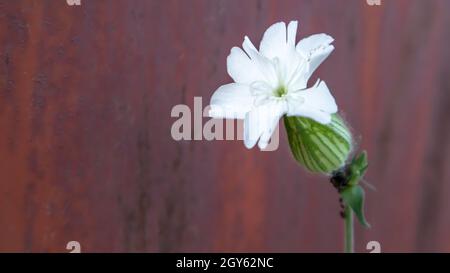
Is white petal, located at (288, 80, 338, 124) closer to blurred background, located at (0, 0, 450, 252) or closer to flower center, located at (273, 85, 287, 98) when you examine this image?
flower center, located at (273, 85, 287, 98)

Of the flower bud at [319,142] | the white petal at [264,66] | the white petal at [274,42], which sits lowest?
the flower bud at [319,142]

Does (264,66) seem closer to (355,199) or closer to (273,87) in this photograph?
(273,87)

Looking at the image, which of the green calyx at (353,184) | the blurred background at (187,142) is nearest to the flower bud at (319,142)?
the green calyx at (353,184)

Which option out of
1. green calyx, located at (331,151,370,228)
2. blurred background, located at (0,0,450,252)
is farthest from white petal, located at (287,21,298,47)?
blurred background, located at (0,0,450,252)

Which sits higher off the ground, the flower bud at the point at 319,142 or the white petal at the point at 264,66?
the white petal at the point at 264,66

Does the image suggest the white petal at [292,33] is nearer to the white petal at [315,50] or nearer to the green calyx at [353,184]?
the white petal at [315,50]

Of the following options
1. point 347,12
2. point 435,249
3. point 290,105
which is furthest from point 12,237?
point 435,249
